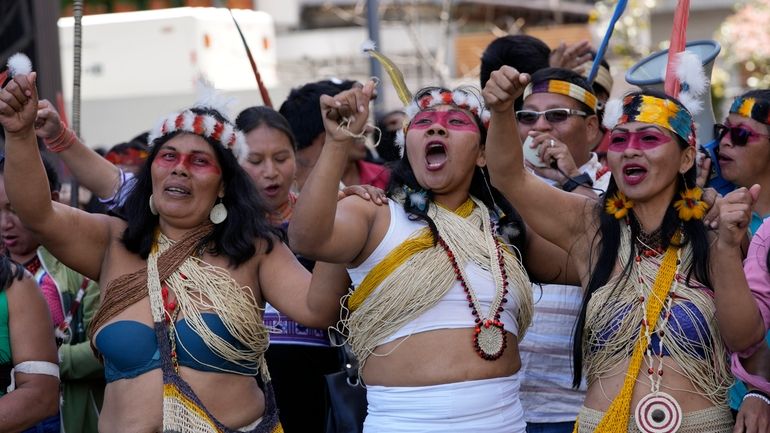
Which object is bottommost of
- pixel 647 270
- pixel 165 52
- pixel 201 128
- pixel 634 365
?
pixel 165 52

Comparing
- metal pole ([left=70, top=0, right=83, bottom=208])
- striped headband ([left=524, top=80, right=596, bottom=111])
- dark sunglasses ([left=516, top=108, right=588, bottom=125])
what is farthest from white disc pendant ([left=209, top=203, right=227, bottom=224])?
striped headband ([left=524, top=80, right=596, bottom=111])

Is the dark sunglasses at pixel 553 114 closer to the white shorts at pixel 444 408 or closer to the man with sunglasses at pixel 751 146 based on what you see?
the man with sunglasses at pixel 751 146

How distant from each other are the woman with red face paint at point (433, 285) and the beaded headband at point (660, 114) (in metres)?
0.50

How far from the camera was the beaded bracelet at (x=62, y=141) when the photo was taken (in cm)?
440

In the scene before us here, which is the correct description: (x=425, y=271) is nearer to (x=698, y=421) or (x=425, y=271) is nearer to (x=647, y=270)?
(x=647, y=270)

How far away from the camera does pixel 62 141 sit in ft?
14.6

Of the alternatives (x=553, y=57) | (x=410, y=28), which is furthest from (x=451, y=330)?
(x=410, y=28)

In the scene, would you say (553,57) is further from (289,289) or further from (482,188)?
(289,289)

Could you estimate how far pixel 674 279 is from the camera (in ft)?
12.0

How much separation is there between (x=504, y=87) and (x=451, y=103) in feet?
1.60

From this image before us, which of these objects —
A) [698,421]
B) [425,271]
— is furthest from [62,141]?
[698,421]

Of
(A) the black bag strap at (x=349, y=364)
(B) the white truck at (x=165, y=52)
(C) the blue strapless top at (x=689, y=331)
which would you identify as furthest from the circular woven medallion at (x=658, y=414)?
(B) the white truck at (x=165, y=52)

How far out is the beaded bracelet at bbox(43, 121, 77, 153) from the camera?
4.40m

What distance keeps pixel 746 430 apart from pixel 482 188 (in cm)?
120
